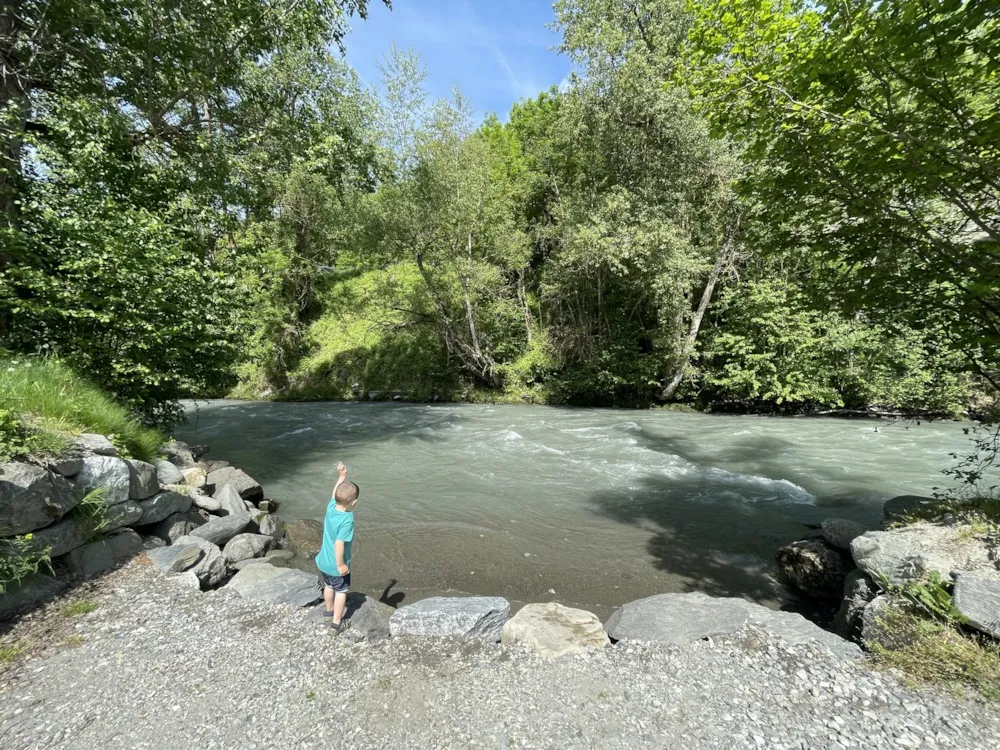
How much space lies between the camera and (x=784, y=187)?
445 centimetres

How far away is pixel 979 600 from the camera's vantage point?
132 inches

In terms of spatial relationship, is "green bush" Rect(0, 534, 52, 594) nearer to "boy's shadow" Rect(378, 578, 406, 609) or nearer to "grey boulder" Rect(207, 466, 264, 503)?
"boy's shadow" Rect(378, 578, 406, 609)

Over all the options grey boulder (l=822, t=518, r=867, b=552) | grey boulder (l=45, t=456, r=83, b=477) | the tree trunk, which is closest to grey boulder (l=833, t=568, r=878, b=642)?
grey boulder (l=822, t=518, r=867, b=552)

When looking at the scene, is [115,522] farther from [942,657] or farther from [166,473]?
[942,657]

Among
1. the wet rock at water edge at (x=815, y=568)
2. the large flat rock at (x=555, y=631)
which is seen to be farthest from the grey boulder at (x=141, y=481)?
the wet rock at water edge at (x=815, y=568)

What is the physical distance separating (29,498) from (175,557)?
147 cm

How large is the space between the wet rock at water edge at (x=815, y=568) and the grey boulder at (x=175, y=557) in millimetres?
7151

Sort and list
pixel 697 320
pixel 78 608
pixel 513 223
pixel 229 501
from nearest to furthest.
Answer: pixel 78 608
pixel 229 501
pixel 697 320
pixel 513 223

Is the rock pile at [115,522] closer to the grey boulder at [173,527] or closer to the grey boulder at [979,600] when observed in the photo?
the grey boulder at [173,527]

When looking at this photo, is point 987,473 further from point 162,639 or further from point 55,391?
point 55,391

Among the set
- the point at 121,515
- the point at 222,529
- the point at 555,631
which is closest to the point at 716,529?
the point at 555,631

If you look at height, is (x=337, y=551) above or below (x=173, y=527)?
above

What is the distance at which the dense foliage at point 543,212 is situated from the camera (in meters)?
3.96

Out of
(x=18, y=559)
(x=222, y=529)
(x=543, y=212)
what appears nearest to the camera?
(x=18, y=559)
